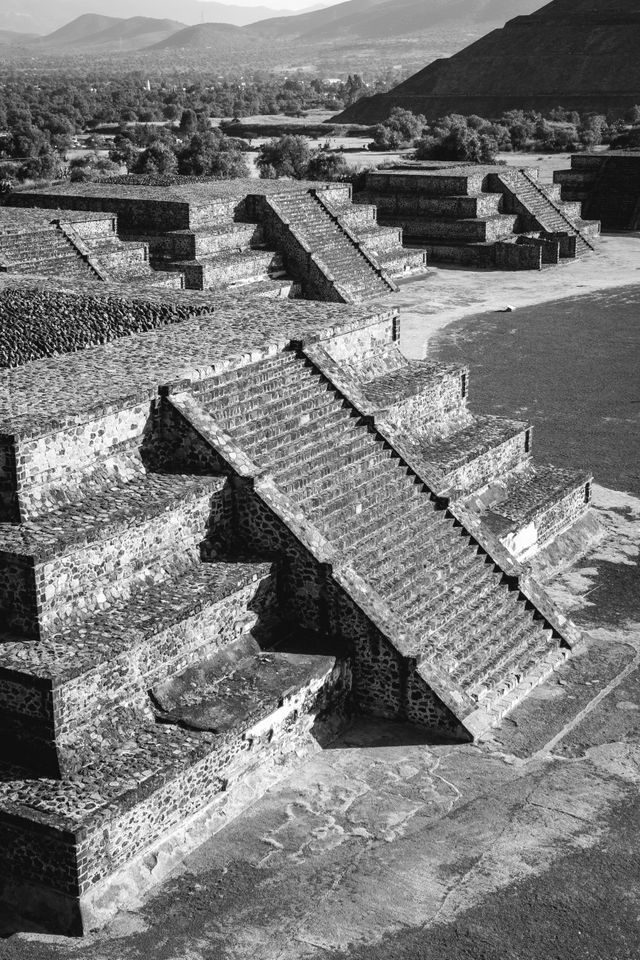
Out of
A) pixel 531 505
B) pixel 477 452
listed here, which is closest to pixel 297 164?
pixel 477 452

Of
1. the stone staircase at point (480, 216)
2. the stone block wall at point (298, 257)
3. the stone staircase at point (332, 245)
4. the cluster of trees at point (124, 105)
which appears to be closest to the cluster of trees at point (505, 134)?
the stone staircase at point (480, 216)

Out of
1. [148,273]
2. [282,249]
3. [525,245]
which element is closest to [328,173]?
[525,245]

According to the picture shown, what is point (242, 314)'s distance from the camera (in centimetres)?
1560

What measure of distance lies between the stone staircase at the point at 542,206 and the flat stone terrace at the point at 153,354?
19858 millimetres

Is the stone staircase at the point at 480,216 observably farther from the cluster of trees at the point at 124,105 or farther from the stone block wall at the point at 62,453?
the cluster of trees at the point at 124,105

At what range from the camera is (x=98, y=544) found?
1024 centimetres

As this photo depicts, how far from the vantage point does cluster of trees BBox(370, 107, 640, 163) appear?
4806 cm

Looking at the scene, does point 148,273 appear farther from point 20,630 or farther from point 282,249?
point 20,630

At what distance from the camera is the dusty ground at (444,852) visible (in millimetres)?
8312

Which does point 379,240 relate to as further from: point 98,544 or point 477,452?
point 98,544

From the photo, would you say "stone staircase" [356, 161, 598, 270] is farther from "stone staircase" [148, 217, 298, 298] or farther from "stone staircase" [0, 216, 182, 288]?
"stone staircase" [0, 216, 182, 288]

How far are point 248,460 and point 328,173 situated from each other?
1358 inches

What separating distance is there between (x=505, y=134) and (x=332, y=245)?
34.2 metres

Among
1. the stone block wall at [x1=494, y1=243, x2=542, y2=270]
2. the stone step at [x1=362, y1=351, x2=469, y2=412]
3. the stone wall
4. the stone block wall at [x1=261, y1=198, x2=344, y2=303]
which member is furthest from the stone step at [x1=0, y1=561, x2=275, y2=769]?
the stone block wall at [x1=494, y1=243, x2=542, y2=270]
